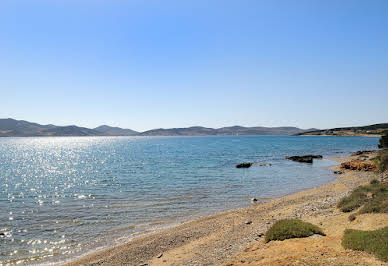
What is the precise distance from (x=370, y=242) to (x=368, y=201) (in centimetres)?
756

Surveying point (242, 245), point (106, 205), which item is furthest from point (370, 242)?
point (106, 205)

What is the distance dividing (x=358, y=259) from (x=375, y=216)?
572 centimetres

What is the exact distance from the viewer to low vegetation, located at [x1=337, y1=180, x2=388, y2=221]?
45.5 feet

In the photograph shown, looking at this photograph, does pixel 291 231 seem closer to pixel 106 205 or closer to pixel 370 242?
pixel 370 242

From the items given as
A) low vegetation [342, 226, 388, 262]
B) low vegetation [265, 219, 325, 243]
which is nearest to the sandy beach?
low vegetation [342, 226, 388, 262]

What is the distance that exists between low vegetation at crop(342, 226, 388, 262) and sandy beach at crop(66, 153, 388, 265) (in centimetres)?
30

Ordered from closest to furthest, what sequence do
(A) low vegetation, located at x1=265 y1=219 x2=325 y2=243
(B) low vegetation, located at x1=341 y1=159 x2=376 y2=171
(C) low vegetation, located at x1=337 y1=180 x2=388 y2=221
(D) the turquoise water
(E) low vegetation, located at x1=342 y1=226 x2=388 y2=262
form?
(E) low vegetation, located at x1=342 y1=226 x2=388 y2=262 < (A) low vegetation, located at x1=265 y1=219 x2=325 y2=243 < (C) low vegetation, located at x1=337 y1=180 x2=388 y2=221 < (D) the turquoise water < (B) low vegetation, located at x1=341 y1=159 x2=376 y2=171

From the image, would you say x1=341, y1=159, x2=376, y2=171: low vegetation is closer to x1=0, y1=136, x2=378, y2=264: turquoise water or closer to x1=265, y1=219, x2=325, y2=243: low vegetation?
x1=0, y1=136, x2=378, y2=264: turquoise water

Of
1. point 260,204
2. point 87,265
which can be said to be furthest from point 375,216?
point 87,265

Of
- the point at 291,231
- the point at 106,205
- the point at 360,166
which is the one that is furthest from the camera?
the point at 360,166

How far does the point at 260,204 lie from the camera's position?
24.6 metres

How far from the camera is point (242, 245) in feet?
43.3

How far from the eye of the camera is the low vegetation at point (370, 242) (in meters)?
8.89

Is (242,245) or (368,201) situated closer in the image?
(242,245)
